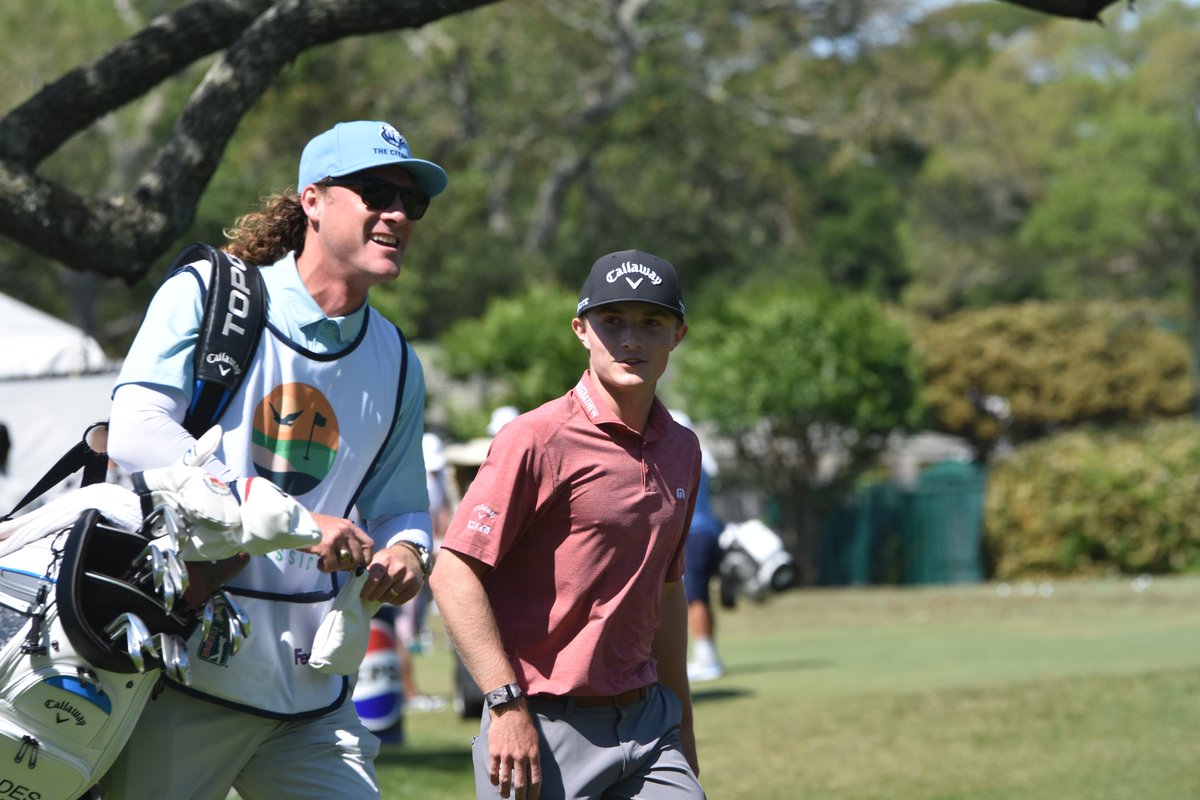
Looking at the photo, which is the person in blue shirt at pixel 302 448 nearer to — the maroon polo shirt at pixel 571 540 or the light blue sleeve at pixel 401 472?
the light blue sleeve at pixel 401 472

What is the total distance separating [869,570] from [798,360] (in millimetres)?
5403

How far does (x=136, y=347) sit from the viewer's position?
12.8ft

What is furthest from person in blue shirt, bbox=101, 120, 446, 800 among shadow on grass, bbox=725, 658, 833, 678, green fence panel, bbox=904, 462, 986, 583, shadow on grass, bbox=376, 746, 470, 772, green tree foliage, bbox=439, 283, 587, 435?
green fence panel, bbox=904, 462, 986, 583

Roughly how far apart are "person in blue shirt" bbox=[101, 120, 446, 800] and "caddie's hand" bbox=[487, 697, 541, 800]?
0.30m

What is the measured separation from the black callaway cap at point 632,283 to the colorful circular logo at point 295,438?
31.4 inches

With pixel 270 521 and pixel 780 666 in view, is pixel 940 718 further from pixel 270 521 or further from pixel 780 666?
pixel 270 521

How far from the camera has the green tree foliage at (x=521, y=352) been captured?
29844mm

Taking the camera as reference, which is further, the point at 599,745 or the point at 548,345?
the point at 548,345

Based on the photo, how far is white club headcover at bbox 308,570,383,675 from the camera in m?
3.99

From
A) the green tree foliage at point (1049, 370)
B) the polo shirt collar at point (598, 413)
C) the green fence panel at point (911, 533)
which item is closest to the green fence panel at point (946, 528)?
the green fence panel at point (911, 533)

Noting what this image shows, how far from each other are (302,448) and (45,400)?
8013 mm

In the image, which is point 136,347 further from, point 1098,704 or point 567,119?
point 567,119

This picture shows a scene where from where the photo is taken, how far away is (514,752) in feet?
14.0

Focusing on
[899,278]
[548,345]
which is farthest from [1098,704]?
[899,278]
